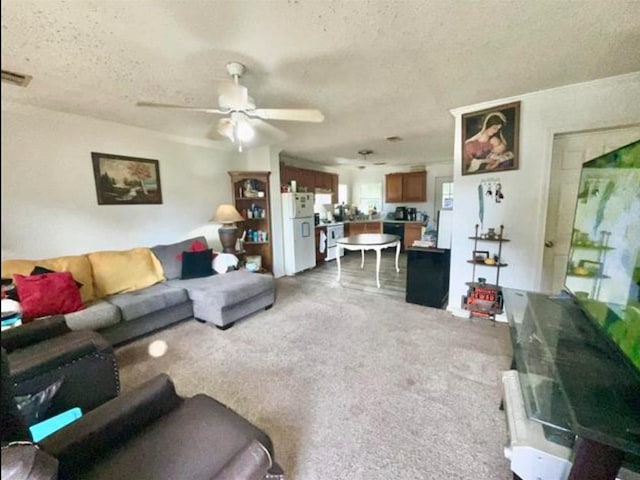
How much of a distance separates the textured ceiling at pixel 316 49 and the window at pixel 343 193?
15.5 ft

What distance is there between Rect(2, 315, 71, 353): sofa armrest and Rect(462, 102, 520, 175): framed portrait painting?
12.6ft

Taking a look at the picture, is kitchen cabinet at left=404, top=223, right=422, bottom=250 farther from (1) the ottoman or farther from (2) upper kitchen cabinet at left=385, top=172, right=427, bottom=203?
(1) the ottoman

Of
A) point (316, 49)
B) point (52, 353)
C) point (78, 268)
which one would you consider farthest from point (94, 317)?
point (316, 49)

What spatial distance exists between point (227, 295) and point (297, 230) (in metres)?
2.34

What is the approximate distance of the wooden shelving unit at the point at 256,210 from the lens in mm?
4664

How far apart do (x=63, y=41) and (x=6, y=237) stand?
7.22 feet

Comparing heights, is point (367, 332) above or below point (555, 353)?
below

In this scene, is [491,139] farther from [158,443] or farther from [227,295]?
[158,443]

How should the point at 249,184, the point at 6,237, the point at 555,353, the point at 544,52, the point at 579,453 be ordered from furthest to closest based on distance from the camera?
the point at 249,184 < the point at 544,52 < the point at 555,353 < the point at 579,453 < the point at 6,237

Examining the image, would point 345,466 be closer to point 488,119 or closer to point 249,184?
point 488,119

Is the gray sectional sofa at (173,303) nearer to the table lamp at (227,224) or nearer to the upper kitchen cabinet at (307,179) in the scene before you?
the table lamp at (227,224)

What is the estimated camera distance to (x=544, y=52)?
1.94 meters

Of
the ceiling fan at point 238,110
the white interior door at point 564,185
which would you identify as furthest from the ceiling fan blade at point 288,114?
the white interior door at point 564,185

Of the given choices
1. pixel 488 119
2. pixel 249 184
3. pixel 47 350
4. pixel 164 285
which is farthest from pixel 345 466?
pixel 249 184
